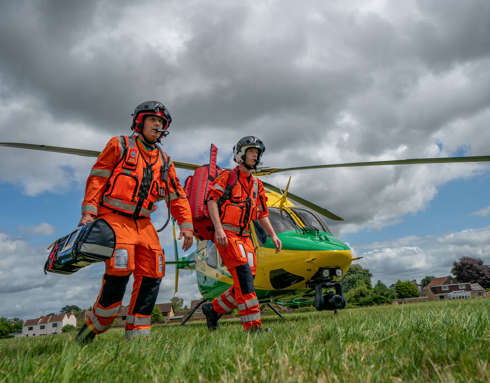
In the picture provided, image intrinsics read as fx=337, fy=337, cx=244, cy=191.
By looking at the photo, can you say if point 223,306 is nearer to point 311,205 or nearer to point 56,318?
point 311,205

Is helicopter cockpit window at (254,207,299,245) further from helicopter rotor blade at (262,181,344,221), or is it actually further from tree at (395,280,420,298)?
tree at (395,280,420,298)

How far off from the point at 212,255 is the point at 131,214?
398cm

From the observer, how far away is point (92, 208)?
2.90 meters

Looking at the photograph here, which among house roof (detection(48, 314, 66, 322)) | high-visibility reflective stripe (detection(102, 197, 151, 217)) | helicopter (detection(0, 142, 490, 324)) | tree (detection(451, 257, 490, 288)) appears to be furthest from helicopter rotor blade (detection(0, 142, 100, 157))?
house roof (detection(48, 314, 66, 322))

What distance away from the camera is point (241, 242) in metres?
3.91

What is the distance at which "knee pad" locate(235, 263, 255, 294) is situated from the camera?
3.59m

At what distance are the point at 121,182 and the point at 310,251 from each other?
136 inches

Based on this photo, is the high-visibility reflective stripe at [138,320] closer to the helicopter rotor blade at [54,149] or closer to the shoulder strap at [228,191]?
the shoulder strap at [228,191]

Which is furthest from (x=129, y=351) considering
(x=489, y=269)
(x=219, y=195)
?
(x=489, y=269)

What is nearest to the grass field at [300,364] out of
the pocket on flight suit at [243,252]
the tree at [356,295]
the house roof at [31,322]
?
the pocket on flight suit at [243,252]

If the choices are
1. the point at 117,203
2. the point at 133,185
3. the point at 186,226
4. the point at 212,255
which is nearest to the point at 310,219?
the point at 212,255

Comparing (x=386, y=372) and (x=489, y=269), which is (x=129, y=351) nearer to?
(x=386, y=372)

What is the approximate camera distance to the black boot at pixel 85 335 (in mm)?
2750

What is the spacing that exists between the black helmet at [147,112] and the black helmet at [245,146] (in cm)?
105
